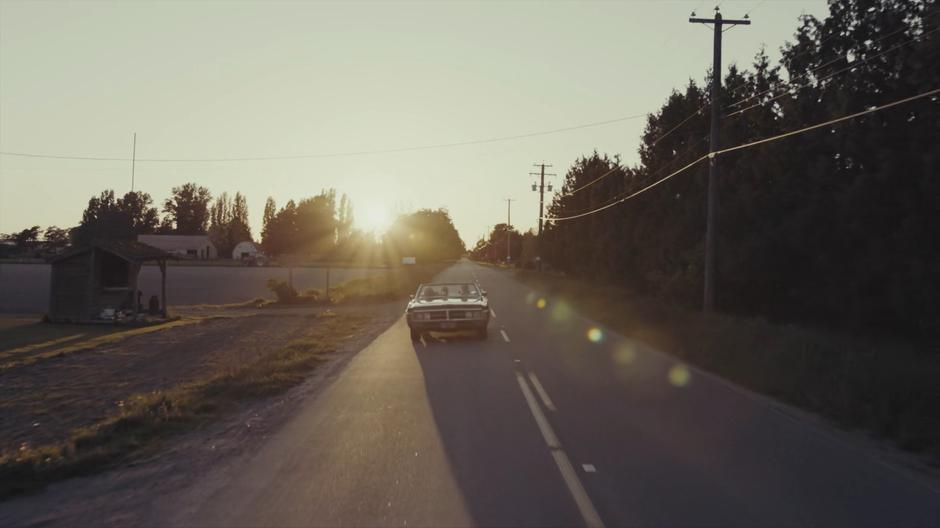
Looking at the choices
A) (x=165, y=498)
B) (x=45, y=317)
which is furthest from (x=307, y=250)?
(x=165, y=498)

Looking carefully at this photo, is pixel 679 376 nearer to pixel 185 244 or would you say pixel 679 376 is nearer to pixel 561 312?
pixel 561 312

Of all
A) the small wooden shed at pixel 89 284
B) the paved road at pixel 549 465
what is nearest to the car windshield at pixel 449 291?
the paved road at pixel 549 465

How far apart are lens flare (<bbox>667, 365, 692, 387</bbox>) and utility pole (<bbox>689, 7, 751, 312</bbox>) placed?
7.00m

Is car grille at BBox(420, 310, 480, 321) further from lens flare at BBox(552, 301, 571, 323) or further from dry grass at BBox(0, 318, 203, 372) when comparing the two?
dry grass at BBox(0, 318, 203, 372)

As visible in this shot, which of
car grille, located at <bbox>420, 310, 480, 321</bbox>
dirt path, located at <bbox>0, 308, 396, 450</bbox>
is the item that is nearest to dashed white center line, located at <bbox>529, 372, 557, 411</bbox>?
car grille, located at <bbox>420, 310, 480, 321</bbox>

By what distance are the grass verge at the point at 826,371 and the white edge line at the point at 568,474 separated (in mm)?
3929

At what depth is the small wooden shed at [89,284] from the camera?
89.9 feet

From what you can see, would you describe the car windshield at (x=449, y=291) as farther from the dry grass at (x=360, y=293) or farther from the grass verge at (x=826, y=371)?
the dry grass at (x=360, y=293)

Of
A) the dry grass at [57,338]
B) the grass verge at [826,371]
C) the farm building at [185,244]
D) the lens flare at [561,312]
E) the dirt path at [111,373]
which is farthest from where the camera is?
the farm building at [185,244]

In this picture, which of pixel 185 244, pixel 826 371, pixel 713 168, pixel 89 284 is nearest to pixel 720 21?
pixel 713 168

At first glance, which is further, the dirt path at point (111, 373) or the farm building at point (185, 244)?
the farm building at point (185, 244)

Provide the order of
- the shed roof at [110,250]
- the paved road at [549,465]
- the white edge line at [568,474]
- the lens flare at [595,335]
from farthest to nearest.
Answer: the shed roof at [110,250], the lens flare at [595,335], the paved road at [549,465], the white edge line at [568,474]

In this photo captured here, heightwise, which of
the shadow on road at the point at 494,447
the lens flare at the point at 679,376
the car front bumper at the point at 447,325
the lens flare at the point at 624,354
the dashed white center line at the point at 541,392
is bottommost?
the shadow on road at the point at 494,447

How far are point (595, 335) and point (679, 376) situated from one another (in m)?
8.03
